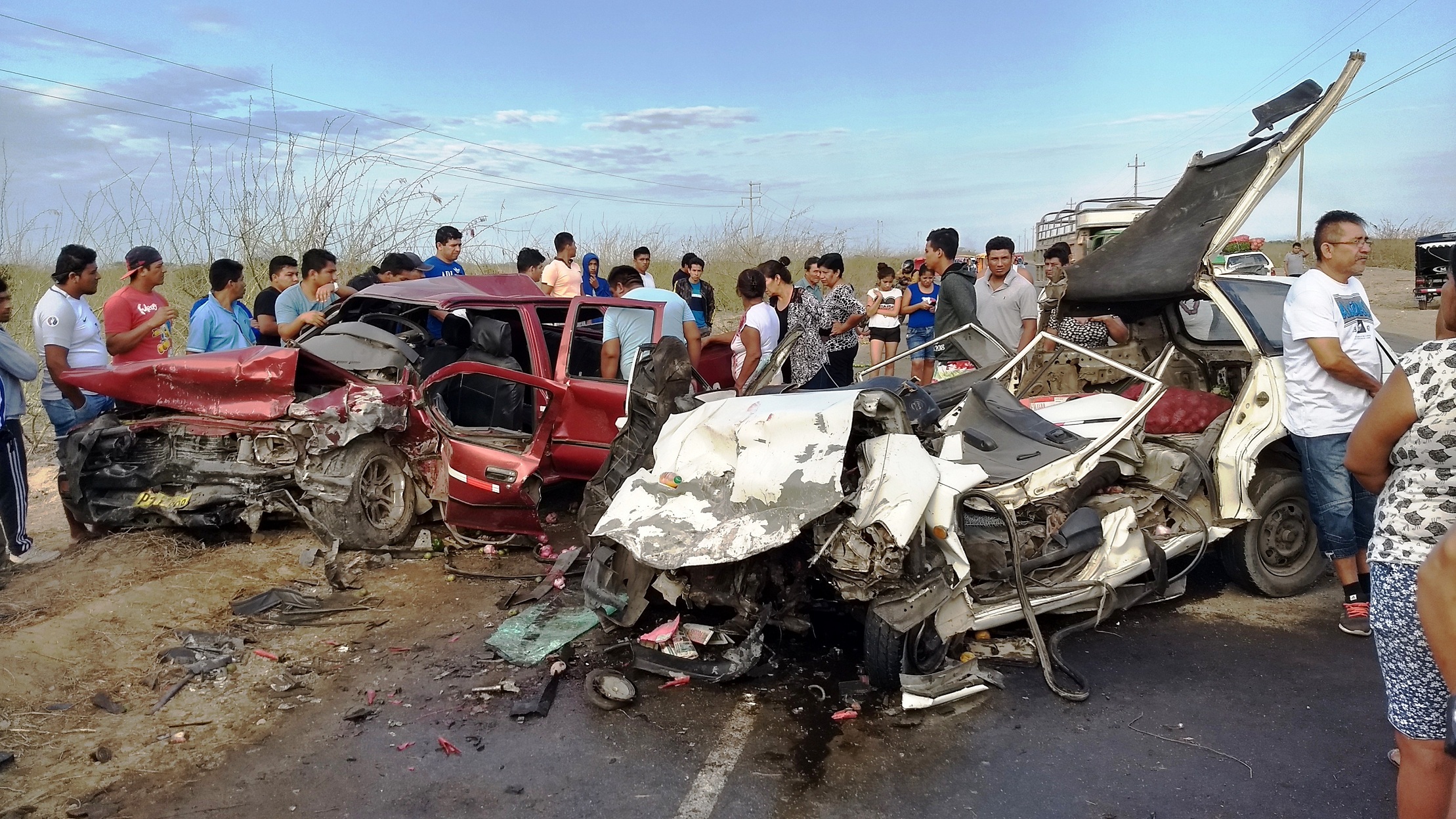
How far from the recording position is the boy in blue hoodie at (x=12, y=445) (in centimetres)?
A: 549

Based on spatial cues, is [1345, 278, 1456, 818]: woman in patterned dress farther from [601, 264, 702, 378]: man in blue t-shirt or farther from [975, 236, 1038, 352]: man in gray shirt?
[975, 236, 1038, 352]: man in gray shirt

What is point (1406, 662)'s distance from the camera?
2.37m

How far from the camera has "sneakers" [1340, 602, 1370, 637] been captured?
14.6 ft

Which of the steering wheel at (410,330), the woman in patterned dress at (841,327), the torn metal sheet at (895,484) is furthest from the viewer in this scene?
the woman in patterned dress at (841,327)

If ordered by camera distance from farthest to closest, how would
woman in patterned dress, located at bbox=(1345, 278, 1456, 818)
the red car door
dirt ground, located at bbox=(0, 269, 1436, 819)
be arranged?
1. the red car door
2. dirt ground, located at bbox=(0, 269, 1436, 819)
3. woman in patterned dress, located at bbox=(1345, 278, 1456, 818)

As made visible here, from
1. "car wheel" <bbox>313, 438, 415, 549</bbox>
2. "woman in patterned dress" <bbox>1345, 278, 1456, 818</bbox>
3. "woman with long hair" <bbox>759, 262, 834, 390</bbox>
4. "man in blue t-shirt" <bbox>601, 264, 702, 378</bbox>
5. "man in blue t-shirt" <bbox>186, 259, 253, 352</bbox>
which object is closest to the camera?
"woman in patterned dress" <bbox>1345, 278, 1456, 818</bbox>

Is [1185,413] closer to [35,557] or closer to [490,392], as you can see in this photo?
[490,392]

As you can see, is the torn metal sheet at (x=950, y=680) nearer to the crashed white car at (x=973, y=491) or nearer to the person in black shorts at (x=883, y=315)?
the crashed white car at (x=973, y=491)

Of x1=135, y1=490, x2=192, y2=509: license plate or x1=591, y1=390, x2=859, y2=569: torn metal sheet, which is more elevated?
x1=591, y1=390, x2=859, y2=569: torn metal sheet

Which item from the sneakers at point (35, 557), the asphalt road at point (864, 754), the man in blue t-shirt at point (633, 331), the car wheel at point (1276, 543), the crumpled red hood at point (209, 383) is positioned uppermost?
the man in blue t-shirt at point (633, 331)

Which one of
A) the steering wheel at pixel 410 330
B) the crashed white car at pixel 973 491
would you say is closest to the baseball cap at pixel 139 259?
the steering wheel at pixel 410 330

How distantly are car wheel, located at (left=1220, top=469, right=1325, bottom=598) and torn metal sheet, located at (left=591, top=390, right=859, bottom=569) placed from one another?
2.41 meters

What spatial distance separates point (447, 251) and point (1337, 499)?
755 cm

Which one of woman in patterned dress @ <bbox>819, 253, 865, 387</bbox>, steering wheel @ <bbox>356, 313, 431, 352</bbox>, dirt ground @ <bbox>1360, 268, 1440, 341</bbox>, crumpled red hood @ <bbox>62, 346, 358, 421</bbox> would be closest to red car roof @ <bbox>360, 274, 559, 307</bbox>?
steering wheel @ <bbox>356, 313, 431, 352</bbox>
